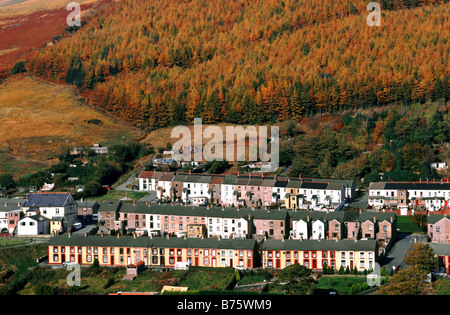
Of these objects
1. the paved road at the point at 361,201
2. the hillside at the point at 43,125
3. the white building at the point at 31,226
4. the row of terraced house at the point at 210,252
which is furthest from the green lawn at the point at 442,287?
the hillside at the point at 43,125

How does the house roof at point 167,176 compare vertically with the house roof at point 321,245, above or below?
above

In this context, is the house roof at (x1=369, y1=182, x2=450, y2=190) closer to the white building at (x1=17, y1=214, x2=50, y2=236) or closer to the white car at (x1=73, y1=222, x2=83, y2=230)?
the white car at (x1=73, y1=222, x2=83, y2=230)

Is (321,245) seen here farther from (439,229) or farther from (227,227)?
(439,229)

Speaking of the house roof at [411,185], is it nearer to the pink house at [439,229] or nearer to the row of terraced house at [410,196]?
the row of terraced house at [410,196]

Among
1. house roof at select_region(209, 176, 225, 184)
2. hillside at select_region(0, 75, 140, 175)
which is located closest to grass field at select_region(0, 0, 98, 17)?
hillside at select_region(0, 75, 140, 175)

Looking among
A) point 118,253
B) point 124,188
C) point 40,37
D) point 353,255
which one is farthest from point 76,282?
point 40,37

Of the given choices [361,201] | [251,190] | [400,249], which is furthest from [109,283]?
[361,201]
